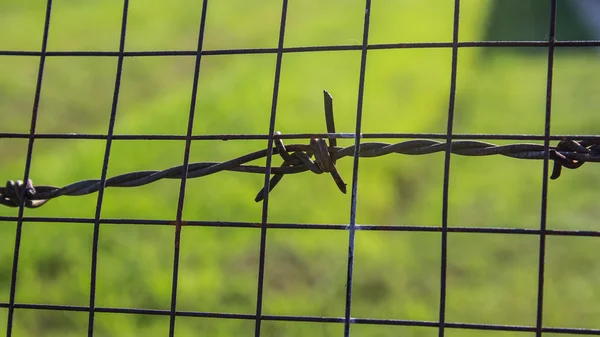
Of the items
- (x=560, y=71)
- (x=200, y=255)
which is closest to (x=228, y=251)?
(x=200, y=255)

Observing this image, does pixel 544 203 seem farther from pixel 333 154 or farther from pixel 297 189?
pixel 297 189

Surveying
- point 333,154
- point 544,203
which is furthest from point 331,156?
point 544,203

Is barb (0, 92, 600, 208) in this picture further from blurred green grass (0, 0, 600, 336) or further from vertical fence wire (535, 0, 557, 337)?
blurred green grass (0, 0, 600, 336)

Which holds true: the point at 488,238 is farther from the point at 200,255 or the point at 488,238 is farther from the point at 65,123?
the point at 65,123

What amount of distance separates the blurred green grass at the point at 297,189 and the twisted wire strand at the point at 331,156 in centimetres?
21

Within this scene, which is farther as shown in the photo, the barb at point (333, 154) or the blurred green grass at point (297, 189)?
the blurred green grass at point (297, 189)

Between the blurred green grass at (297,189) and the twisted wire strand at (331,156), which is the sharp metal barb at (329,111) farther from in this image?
the blurred green grass at (297,189)

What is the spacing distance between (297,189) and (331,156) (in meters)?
4.66

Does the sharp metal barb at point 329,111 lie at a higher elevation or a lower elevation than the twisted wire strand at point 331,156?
higher

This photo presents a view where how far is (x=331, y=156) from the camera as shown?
1121mm

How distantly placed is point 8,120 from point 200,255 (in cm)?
366

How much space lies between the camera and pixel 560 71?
29.3 ft

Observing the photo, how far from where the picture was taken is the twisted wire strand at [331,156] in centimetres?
107

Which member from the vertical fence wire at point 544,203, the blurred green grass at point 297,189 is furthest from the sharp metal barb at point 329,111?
the vertical fence wire at point 544,203
